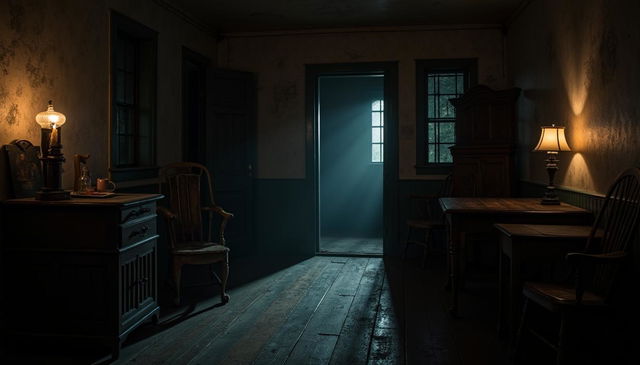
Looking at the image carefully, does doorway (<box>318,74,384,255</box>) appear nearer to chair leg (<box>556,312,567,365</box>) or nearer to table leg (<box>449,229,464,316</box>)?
table leg (<box>449,229,464,316</box>)

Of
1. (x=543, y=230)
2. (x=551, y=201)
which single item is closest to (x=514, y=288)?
(x=543, y=230)

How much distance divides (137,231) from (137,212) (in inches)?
4.9

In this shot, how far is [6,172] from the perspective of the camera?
324 centimetres

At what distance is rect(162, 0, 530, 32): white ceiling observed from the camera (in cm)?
546

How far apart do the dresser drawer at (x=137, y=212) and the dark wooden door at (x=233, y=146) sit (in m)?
2.47

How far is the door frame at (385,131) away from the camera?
641 centimetres

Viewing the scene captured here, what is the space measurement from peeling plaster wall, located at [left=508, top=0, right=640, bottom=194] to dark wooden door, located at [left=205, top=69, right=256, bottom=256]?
3211mm

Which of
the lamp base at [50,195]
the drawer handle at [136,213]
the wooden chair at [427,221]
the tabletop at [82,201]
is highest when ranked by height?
the lamp base at [50,195]

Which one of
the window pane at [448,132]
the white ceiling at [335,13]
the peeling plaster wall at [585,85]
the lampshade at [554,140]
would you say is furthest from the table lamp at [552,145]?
the window pane at [448,132]

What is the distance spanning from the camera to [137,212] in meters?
3.37

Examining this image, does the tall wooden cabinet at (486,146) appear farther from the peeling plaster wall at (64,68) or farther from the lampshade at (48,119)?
the lampshade at (48,119)

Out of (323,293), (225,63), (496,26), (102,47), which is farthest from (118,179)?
(496,26)

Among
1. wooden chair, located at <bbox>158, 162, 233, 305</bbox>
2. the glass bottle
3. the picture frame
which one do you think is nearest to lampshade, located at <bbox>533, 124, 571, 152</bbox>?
wooden chair, located at <bbox>158, 162, 233, 305</bbox>

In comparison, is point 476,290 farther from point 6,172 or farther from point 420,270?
point 6,172
